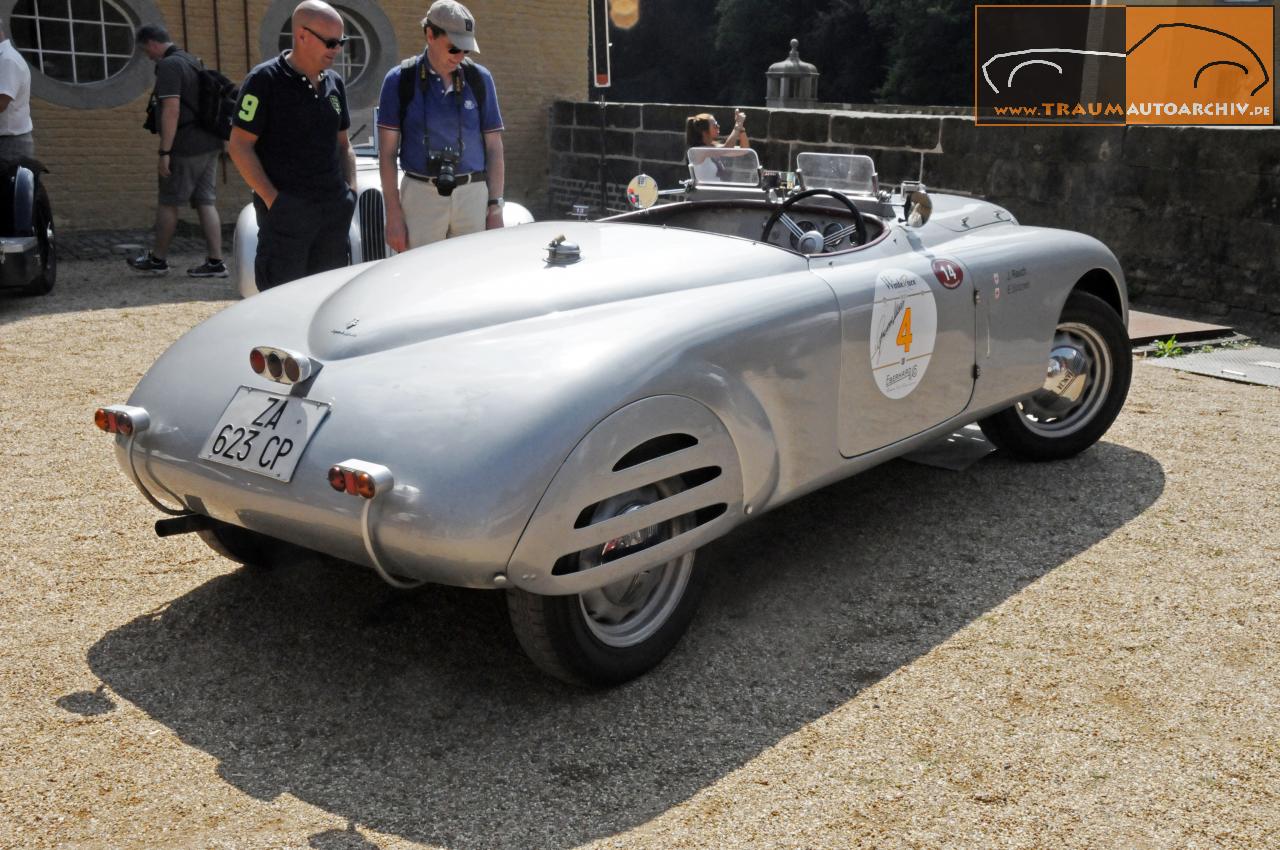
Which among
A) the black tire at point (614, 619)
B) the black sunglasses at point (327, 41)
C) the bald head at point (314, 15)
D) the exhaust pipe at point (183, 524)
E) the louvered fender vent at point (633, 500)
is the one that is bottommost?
the black tire at point (614, 619)

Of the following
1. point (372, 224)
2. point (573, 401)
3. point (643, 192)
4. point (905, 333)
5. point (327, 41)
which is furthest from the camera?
point (372, 224)

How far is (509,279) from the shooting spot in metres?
3.24

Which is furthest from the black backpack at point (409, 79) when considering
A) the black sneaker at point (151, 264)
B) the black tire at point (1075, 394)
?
the black sneaker at point (151, 264)

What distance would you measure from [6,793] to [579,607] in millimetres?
1276

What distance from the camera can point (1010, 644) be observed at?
10.8ft

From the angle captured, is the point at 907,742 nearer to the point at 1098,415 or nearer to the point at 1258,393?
the point at 1098,415

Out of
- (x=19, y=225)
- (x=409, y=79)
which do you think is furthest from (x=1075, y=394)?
(x=19, y=225)

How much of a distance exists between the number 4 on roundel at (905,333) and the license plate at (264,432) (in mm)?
1752

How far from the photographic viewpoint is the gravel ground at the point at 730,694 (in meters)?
2.47

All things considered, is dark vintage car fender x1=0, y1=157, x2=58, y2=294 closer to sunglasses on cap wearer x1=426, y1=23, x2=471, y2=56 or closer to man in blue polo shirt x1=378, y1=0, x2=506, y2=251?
man in blue polo shirt x1=378, y1=0, x2=506, y2=251

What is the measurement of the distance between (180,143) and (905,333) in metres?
7.13

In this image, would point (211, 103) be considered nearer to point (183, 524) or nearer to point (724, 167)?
point (724, 167)

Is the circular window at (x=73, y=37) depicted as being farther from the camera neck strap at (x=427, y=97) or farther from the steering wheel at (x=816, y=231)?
the steering wheel at (x=816, y=231)

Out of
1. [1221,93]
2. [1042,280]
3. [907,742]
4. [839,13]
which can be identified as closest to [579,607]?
[907,742]
